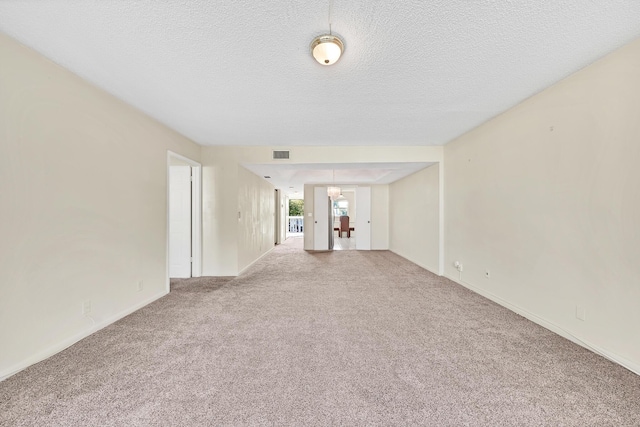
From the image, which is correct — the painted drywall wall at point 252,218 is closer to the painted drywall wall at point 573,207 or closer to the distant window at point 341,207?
the painted drywall wall at point 573,207

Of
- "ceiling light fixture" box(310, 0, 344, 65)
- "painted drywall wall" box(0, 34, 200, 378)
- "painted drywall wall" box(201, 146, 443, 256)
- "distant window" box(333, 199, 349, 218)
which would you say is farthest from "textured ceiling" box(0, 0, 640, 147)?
"distant window" box(333, 199, 349, 218)

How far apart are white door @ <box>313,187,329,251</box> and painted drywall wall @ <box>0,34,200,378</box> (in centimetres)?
519

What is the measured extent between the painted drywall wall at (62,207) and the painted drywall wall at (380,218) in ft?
20.1

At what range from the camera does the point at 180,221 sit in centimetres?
424

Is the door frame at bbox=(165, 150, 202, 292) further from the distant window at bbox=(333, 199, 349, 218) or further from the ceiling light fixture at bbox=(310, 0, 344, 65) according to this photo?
the distant window at bbox=(333, 199, 349, 218)

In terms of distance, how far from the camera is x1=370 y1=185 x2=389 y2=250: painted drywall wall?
7715 mm

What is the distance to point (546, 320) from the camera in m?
2.34

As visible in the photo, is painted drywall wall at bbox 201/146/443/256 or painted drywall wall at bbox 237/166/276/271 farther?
painted drywall wall at bbox 237/166/276/271

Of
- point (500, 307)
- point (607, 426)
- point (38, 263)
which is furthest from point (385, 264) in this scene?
point (38, 263)

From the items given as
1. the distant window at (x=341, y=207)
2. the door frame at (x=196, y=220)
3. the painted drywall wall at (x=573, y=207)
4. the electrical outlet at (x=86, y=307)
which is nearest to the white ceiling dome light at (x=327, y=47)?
the painted drywall wall at (x=573, y=207)

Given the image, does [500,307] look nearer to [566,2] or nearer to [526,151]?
[526,151]

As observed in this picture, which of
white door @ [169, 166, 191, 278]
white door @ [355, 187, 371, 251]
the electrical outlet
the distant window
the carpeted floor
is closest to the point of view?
the carpeted floor

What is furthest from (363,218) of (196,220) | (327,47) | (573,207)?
(327,47)

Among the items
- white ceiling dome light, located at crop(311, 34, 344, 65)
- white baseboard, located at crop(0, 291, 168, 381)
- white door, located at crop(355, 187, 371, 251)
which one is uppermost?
white ceiling dome light, located at crop(311, 34, 344, 65)
